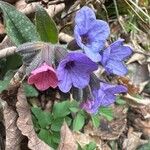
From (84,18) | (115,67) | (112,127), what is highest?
(84,18)

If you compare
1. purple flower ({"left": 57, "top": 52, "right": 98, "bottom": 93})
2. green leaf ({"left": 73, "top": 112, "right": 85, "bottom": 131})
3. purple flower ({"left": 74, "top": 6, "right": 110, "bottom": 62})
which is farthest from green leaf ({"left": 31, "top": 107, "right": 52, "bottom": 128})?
purple flower ({"left": 74, "top": 6, "right": 110, "bottom": 62})

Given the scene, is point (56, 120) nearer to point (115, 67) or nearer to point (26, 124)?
point (26, 124)

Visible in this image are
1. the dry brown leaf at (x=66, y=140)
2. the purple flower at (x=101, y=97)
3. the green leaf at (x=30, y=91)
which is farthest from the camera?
the green leaf at (x=30, y=91)

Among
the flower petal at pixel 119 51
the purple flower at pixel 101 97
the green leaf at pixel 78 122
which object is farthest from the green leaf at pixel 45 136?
the flower petal at pixel 119 51

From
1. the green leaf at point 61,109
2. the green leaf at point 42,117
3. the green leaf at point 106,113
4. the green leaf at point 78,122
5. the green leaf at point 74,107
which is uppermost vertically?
the green leaf at point 42,117

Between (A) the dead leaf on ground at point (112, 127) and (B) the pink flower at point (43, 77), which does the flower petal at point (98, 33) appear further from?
(A) the dead leaf on ground at point (112, 127)

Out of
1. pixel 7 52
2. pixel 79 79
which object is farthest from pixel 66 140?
pixel 7 52

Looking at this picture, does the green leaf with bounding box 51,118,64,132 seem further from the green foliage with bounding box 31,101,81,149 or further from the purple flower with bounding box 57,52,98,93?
the purple flower with bounding box 57,52,98,93
